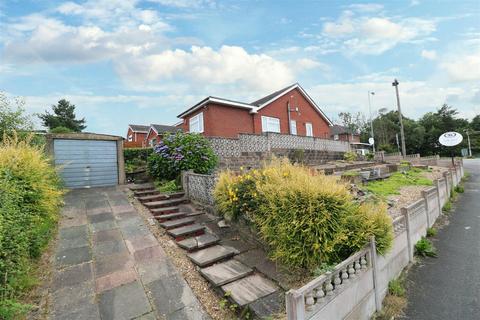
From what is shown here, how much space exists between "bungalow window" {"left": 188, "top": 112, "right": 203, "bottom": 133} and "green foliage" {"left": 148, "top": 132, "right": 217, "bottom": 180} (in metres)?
7.01

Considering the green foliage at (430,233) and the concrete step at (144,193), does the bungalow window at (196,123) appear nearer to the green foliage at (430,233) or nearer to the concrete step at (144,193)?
the concrete step at (144,193)

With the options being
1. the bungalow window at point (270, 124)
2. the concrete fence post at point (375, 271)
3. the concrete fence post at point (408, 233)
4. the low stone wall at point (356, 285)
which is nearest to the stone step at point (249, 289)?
the low stone wall at point (356, 285)

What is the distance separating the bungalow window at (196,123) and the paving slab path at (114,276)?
10705mm

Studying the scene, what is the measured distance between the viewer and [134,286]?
3.60 metres

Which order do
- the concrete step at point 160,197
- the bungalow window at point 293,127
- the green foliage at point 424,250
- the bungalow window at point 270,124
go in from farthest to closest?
the bungalow window at point 293,127 < the bungalow window at point 270,124 < the concrete step at point 160,197 < the green foliage at point 424,250

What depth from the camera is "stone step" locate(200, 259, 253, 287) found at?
3.71m

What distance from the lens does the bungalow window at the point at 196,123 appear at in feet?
52.5

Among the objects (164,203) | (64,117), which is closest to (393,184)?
(164,203)

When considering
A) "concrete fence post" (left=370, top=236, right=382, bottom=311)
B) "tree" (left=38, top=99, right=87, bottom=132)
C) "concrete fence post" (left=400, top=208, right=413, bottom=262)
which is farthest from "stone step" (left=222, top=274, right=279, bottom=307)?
"tree" (left=38, top=99, right=87, bottom=132)

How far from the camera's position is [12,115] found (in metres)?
8.66

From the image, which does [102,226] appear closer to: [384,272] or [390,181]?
[384,272]

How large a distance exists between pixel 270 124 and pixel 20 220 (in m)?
16.2

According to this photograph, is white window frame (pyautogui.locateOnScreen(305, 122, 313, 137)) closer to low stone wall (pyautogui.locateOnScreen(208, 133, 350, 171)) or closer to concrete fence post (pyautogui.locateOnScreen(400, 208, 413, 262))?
low stone wall (pyautogui.locateOnScreen(208, 133, 350, 171))

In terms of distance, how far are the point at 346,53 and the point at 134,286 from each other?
11876 mm
